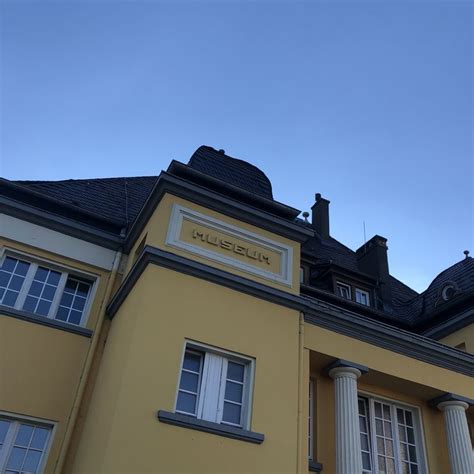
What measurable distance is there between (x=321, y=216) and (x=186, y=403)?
13.6 meters

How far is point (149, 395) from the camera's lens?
364 inches

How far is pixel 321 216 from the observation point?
22.2 m

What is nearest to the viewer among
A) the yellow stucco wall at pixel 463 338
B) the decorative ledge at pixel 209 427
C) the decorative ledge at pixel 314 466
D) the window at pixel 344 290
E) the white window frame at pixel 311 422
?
the decorative ledge at pixel 209 427

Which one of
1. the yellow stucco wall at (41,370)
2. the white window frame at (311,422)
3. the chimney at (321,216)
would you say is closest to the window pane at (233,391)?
the white window frame at (311,422)

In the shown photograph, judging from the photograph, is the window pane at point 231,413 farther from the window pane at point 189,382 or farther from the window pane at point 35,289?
the window pane at point 35,289

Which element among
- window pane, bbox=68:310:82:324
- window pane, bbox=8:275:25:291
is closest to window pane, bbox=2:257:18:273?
window pane, bbox=8:275:25:291

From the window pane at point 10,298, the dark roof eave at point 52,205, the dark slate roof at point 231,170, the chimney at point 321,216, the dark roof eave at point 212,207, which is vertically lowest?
the window pane at point 10,298

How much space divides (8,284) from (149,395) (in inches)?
175

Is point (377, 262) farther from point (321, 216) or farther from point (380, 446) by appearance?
point (380, 446)

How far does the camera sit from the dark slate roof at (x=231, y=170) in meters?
13.8

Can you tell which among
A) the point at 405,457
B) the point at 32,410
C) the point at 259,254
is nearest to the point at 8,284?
the point at 32,410

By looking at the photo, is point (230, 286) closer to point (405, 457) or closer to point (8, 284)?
point (8, 284)

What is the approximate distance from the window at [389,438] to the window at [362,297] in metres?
4.65

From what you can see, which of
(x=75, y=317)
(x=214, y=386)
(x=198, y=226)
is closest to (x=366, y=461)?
(x=214, y=386)
